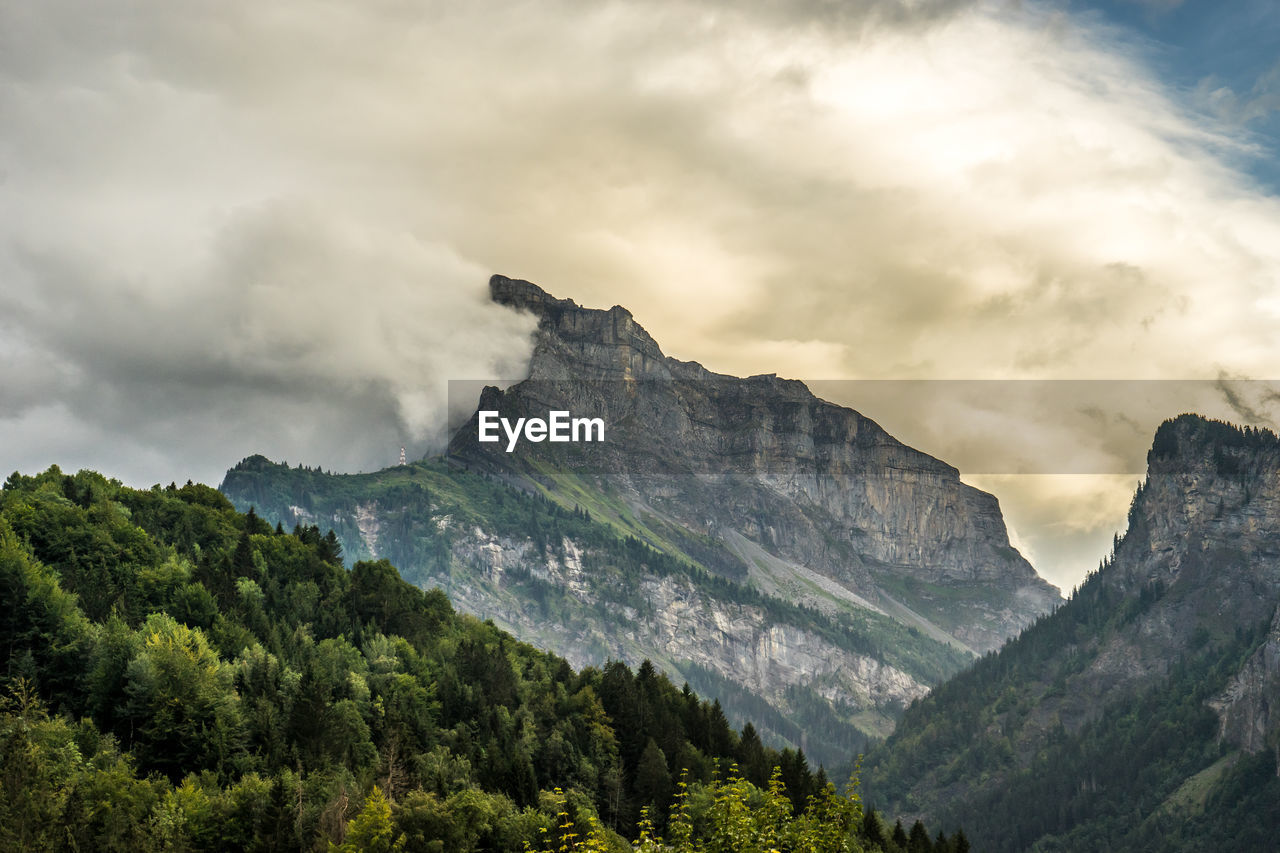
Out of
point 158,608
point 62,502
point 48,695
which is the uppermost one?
point 62,502

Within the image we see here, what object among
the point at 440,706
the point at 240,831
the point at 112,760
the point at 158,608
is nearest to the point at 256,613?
the point at 158,608

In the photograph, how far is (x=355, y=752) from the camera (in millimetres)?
160875

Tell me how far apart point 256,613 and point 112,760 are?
5941cm

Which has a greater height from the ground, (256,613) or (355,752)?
A: (256,613)

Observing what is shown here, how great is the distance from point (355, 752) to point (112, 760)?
110 ft

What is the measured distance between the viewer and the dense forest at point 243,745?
112m

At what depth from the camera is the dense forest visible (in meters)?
112

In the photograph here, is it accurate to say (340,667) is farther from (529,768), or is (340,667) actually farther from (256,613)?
(529,768)

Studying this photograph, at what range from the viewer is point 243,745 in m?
146

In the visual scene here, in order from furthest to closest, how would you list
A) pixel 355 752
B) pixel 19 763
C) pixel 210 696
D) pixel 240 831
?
pixel 355 752
pixel 210 696
pixel 240 831
pixel 19 763

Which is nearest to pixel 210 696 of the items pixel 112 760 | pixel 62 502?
pixel 112 760

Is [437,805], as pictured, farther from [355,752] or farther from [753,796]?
[753,796]

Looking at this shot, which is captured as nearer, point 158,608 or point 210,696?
point 210,696

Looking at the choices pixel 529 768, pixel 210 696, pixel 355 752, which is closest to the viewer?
pixel 210 696
